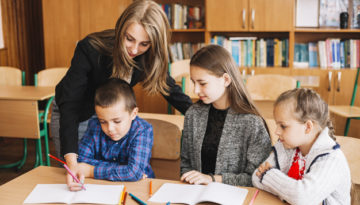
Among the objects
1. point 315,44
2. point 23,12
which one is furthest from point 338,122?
point 23,12

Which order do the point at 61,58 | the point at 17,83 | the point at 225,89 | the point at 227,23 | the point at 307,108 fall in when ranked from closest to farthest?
the point at 307,108, the point at 225,89, the point at 17,83, the point at 227,23, the point at 61,58

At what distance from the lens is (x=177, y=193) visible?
134cm

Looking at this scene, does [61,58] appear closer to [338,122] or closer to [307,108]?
[338,122]

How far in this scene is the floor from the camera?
3.44m

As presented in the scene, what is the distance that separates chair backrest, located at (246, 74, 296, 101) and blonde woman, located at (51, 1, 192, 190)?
1.34 metres

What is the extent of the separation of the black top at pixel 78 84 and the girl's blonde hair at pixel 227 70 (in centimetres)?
33

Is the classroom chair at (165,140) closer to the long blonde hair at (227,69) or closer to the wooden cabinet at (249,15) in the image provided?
the long blonde hair at (227,69)

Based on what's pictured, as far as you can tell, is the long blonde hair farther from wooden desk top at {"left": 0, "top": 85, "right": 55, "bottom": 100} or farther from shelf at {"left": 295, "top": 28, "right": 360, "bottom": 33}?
shelf at {"left": 295, "top": 28, "right": 360, "bottom": 33}

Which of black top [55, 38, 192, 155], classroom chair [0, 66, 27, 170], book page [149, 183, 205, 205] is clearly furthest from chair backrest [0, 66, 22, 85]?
book page [149, 183, 205, 205]

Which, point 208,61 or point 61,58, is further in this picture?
point 61,58

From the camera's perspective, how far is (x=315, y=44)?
164 inches

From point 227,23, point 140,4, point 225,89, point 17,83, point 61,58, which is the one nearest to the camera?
point 140,4

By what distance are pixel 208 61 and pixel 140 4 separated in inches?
14.1

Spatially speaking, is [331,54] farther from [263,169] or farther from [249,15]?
[263,169]
